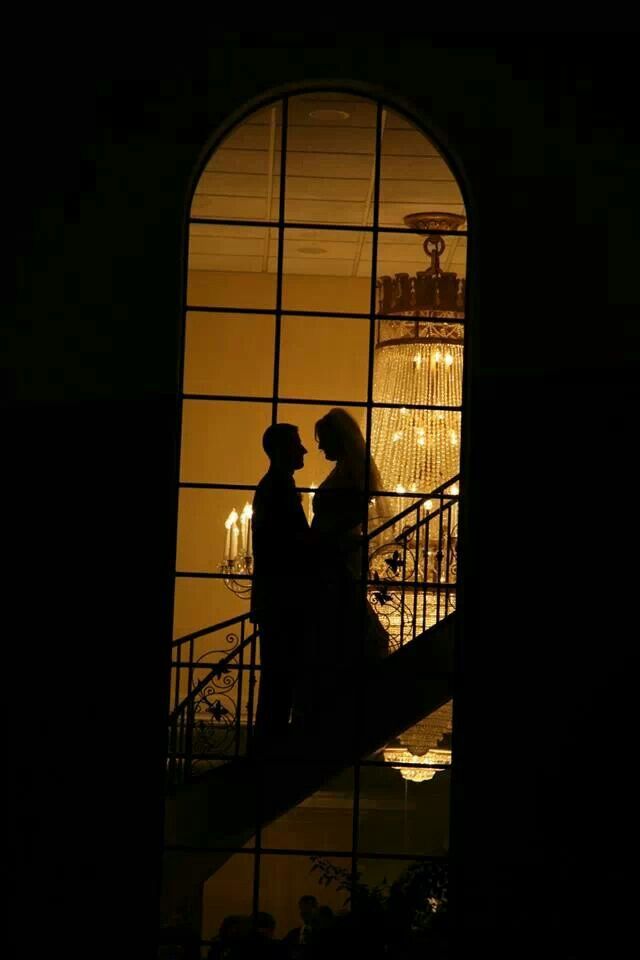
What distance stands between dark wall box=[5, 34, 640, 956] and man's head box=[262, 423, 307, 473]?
74 cm

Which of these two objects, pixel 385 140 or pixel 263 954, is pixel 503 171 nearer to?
pixel 385 140

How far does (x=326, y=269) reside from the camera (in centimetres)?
979

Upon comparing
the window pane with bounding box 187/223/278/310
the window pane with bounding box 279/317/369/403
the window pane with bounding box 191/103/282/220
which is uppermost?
the window pane with bounding box 187/223/278/310

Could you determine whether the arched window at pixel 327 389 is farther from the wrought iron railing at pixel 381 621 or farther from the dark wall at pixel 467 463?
the dark wall at pixel 467 463

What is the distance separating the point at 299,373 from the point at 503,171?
5.11 m

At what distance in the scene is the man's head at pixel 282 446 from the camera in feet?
20.5

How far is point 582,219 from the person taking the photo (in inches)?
227

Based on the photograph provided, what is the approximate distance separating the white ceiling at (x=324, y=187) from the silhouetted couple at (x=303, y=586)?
1933 millimetres

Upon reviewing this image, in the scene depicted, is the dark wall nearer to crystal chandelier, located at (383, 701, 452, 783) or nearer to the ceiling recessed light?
the ceiling recessed light

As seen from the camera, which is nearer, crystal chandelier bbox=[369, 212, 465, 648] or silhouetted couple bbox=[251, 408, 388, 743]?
silhouetted couple bbox=[251, 408, 388, 743]

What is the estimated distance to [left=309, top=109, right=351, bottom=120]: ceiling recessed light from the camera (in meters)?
6.90

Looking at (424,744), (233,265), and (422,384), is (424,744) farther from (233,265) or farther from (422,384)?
(233,265)

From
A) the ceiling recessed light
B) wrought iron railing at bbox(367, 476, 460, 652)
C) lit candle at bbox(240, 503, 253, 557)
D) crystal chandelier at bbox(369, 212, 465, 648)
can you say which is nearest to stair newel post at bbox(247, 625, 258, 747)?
wrought iron railing at bbox(367, 476, 460, 652)

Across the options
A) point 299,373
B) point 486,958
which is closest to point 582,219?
point 486,958
